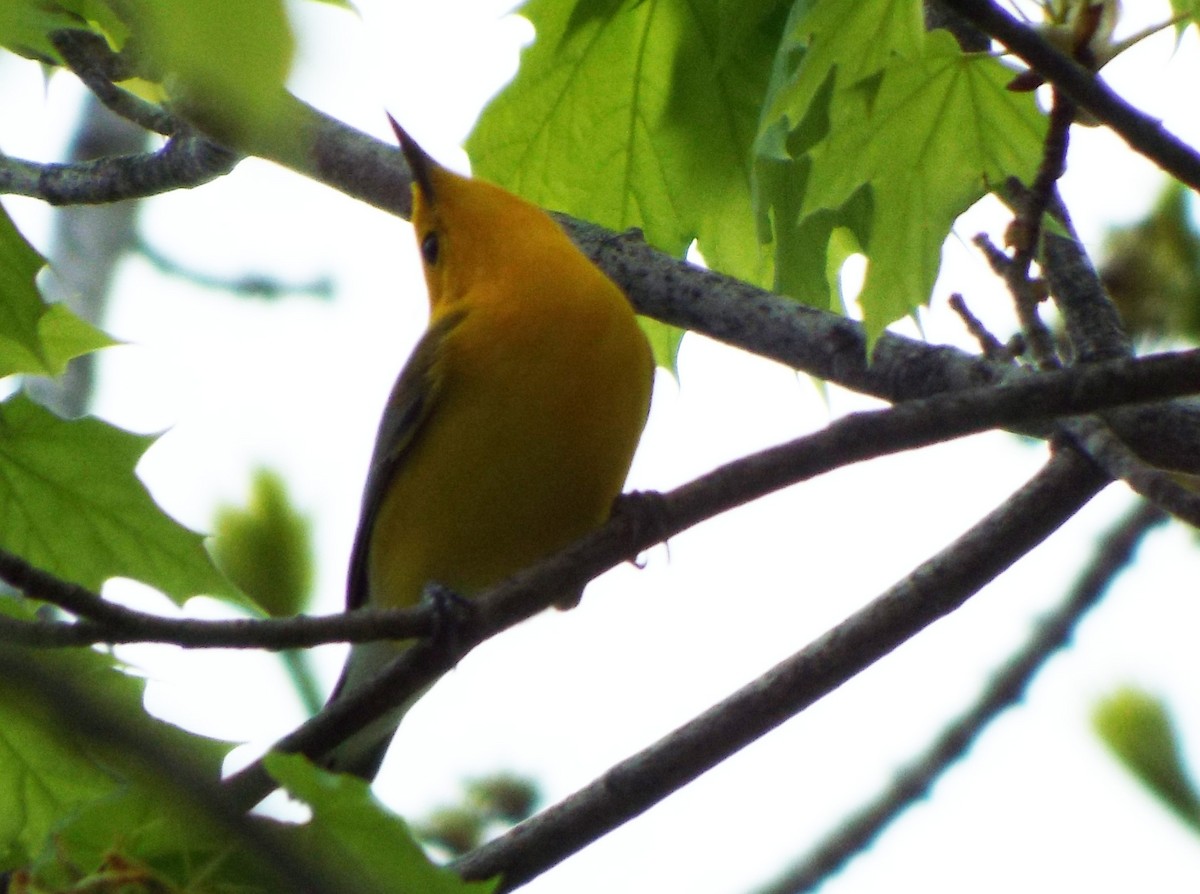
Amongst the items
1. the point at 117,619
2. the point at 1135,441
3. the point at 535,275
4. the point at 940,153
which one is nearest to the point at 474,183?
the point at 535,275

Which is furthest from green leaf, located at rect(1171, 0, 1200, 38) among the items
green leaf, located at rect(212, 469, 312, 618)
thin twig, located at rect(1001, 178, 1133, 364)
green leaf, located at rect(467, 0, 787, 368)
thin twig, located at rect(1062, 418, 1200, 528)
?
green leaf, located at rect(212, 469, 312, 618)

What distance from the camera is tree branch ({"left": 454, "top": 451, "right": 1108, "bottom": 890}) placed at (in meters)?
3.16

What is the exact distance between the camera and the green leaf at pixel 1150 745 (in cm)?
493

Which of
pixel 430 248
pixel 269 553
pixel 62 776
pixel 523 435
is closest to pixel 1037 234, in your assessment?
pixel 523 435

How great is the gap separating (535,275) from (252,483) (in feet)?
6.30

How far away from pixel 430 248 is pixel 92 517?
195 cm

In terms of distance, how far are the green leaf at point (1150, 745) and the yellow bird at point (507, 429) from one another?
224cm

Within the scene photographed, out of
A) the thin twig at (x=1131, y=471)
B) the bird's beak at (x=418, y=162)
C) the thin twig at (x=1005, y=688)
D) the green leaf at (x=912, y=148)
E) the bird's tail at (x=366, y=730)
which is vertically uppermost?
the bird's beak at (x=418, y=162)

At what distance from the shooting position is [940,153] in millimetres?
3080

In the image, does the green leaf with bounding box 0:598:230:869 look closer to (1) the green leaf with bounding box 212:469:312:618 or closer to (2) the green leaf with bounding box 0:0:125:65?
(2) the green leaf with bounding box 0:0:125:65

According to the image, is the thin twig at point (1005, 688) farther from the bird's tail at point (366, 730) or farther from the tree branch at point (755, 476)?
the tree branch at point (755, 476)

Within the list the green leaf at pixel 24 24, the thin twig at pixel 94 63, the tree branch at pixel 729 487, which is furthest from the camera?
the thin twig at pixel 94 63

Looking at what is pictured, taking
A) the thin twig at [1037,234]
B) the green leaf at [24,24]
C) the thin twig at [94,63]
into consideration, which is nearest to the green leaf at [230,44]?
the green leaf at [24,24]

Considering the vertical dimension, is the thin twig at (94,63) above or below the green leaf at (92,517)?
above
